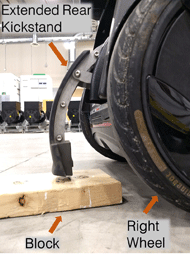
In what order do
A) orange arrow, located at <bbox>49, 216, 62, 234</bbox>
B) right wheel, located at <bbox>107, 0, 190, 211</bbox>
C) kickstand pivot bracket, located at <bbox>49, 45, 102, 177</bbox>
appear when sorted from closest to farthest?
1. right wheel, located at <bbox>107, 0, 190, 211</bbox>
2. orange arrow, located at <bbox>49, 216, 62, 234</bbox>
3. kickstand pivot bracket, located at <bbox>49, 45, 102, 177</bbox>

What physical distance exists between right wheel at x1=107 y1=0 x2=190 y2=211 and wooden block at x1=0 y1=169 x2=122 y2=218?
0.30m

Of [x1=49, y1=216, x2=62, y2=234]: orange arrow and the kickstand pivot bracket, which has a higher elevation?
the kickstand pivot bracket

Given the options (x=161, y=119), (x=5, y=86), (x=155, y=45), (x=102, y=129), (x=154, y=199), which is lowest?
(x=5, y=86)

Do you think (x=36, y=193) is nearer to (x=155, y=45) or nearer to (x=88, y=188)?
(x=88, y=188)

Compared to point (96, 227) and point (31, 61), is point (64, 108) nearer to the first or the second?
point (96, 227)

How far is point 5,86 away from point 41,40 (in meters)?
3.29

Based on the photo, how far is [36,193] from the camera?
814 millimetres

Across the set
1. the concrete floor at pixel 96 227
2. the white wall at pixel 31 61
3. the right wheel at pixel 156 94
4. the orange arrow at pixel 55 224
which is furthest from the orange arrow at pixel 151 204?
the white wall at pixel 31 61

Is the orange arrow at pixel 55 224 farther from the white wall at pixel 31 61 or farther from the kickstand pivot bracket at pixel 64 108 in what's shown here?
the white wall at pixel 31 61

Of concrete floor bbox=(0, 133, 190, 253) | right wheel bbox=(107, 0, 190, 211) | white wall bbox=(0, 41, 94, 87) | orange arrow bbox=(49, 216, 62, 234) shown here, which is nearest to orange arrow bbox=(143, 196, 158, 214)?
concrete floor bbox=(0, 133, 190, 253)

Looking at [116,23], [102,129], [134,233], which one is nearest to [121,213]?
[134,233]

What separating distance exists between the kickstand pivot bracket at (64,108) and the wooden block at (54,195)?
0.27 ft

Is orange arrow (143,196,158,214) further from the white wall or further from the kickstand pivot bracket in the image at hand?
the white wall

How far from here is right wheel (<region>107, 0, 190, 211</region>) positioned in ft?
1.89
